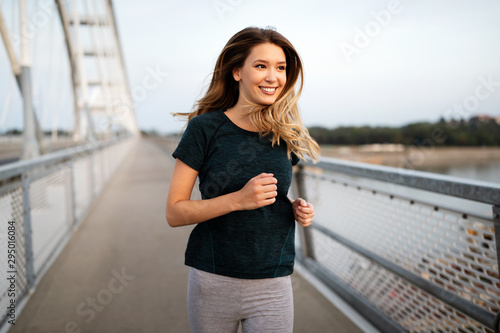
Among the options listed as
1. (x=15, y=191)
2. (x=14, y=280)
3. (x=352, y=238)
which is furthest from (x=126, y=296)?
(x=352, y=238)

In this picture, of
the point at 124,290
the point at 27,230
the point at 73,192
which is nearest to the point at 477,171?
the point at 124,290

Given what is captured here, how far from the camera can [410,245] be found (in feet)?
7.82

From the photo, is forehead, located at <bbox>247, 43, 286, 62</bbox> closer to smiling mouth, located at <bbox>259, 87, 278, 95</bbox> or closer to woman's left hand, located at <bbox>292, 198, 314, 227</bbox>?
smiling mouth, located at <bbox>259, 87, 278, 95</bbox>

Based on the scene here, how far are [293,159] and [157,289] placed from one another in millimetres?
2307

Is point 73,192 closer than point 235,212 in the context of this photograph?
No

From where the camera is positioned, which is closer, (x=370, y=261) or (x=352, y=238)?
(x=370, y=261)

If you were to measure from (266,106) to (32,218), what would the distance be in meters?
2.71

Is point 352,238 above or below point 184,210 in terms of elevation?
below

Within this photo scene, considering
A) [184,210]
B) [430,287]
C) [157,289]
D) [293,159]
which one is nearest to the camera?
[184,210]

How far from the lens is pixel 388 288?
2684mm

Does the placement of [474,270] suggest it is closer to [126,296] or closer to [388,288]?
[388,288]
